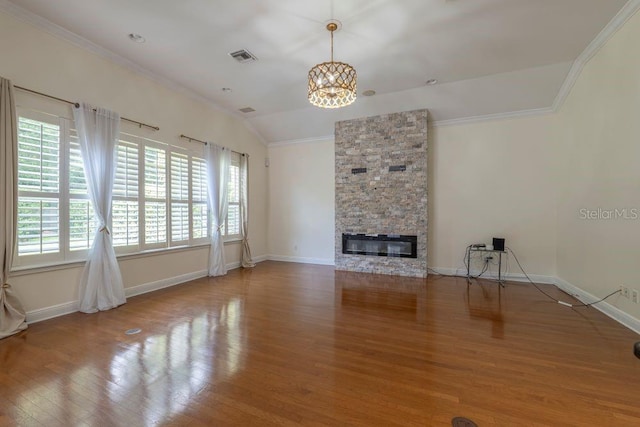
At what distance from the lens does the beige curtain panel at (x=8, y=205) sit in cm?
300

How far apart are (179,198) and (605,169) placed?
6520 mm

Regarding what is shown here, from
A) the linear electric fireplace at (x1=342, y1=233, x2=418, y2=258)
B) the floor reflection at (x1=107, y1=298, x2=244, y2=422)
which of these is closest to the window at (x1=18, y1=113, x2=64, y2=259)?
the floor reflection at (x1=107, y1=298, x2=244, y2=422)

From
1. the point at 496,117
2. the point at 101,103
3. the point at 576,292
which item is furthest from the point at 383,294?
the point at 101,103

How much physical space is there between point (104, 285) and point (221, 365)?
2.57 meters

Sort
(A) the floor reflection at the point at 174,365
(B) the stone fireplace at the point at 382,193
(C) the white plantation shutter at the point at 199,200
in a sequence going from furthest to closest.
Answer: (B) the stone fireplace at the point at 382,193, (C) the white plantation shutter at the point at 199,200, (A) the floor reflection at the point at 174,365

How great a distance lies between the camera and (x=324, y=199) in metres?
7.13

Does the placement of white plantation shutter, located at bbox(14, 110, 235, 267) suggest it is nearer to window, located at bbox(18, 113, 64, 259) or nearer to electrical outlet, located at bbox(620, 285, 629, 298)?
window, located at bbox(18, 113, 64, 259)

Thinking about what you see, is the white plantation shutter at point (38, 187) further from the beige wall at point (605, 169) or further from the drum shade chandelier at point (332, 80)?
the beige wall at point (605, 169)

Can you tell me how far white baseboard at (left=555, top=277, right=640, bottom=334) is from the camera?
10.1ft

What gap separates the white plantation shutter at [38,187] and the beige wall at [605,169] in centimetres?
676

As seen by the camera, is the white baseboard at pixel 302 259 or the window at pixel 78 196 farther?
the white baseboard at pixel 302 259

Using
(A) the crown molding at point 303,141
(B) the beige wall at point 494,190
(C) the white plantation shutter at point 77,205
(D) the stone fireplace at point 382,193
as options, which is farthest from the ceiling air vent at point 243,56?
(B) the beige wall at point 494,190

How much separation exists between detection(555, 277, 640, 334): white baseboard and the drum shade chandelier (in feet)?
13.4

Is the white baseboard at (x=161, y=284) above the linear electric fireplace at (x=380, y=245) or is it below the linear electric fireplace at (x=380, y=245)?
below
